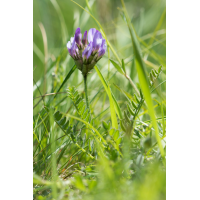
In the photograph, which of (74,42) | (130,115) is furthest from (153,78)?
(74,42)

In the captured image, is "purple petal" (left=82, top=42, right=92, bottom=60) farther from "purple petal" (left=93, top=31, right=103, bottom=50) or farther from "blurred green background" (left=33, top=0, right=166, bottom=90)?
"blurred green background" (left=33, top=0, right=166, bottom=90)

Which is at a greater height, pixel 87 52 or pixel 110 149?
pixel 87 52

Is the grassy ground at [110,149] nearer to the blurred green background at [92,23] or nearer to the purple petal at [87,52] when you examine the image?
the purple petal at [87,52]

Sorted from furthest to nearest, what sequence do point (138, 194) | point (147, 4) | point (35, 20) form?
point (147, 4)
point (35, 20)
point (138, 194)

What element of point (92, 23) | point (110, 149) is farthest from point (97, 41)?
point (92, 23)

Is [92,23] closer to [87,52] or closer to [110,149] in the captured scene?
[87,52]

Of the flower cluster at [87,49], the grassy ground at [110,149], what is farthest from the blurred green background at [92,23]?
the flower cluster at [87,49]

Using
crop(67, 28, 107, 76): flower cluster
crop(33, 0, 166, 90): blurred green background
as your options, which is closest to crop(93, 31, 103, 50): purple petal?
crop(67, 28, 107, 76): flower cluster
